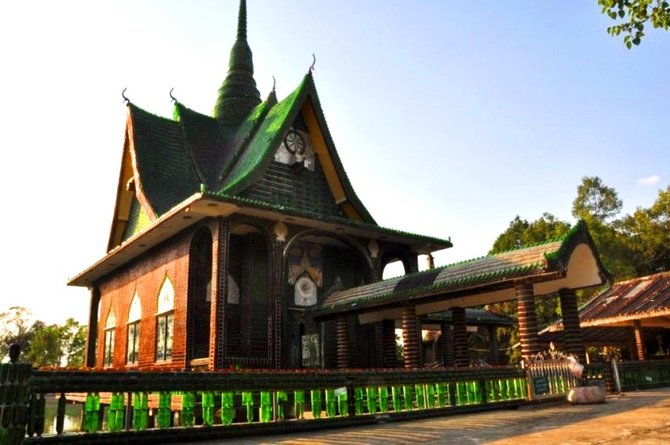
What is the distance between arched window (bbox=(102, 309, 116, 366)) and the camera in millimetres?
21391

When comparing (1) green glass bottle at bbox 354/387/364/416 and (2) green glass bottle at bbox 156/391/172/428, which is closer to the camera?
(2) green glass bottle at bbox 156/391/172/428

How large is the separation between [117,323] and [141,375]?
48.0 feet

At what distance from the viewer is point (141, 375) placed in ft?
24.5

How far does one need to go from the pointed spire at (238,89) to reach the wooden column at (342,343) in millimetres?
10887

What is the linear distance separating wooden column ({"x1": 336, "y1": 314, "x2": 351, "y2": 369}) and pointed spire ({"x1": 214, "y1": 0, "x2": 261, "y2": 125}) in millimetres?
10887

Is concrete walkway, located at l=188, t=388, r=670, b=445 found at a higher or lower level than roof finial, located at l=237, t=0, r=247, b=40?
lower

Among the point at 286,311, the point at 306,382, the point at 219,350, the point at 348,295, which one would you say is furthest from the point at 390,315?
the point at 306,382

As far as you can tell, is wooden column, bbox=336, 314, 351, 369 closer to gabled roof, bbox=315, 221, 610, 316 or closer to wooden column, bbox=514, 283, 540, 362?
gabled roof, bbox=315, 221, 610, 316

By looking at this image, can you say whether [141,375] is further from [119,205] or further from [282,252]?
[119,205]

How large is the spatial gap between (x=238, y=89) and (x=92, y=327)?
39.7ft

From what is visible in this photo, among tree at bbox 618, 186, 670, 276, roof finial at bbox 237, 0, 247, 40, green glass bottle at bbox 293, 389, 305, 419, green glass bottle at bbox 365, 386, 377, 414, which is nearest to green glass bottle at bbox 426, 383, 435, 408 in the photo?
green glass bottle at bbox 365, 386, 377, 414

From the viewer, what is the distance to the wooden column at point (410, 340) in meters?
14.1

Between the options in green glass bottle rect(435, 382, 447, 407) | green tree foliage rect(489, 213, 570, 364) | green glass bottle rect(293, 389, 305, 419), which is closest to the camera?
green glass bottle rect(293, 389, 305, 419)

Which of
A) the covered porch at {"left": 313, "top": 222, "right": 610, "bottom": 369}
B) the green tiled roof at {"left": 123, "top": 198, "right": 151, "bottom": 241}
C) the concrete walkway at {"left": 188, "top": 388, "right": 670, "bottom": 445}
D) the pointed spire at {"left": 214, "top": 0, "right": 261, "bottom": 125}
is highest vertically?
the pointed spire at {"left": 214, "top": 0, "right": 261, "bottom": 125}
